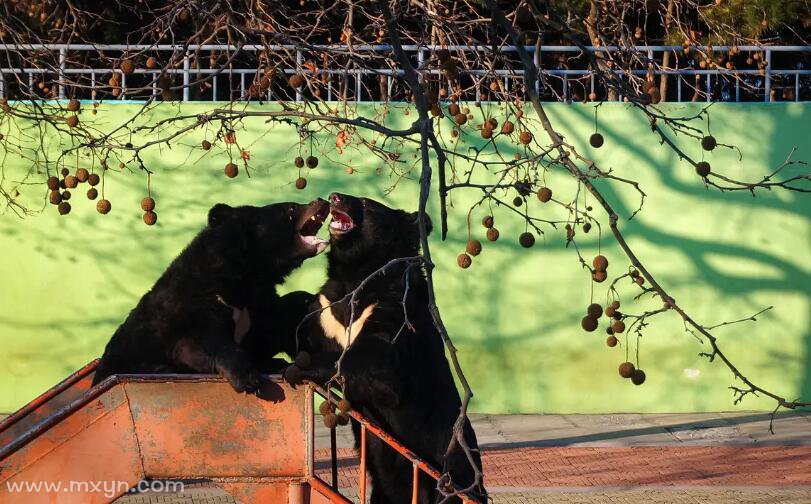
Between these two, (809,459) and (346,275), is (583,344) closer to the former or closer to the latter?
(809,459)

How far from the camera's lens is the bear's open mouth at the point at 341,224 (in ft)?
21.1

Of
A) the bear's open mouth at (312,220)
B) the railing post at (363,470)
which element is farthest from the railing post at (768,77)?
the railing post at (363,470)

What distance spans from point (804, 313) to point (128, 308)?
6941 millimetres

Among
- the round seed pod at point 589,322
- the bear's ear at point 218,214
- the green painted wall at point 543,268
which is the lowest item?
the green painted wall at point 543,268

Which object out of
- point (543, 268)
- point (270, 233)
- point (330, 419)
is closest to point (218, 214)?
point (270, 233)

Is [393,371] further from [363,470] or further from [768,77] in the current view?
[768,77]

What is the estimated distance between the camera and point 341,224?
6465mm

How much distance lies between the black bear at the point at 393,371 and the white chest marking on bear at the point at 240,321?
12.1 inches

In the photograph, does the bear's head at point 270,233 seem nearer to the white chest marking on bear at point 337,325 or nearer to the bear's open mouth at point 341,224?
the bear's open mouth at point 341,224

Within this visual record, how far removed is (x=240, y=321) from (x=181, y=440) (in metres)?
1.34

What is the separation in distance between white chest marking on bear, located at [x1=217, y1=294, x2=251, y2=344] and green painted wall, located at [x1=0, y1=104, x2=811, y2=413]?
A: 5.43 m

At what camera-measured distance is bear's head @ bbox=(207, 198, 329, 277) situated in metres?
6.35

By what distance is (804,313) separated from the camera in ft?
39.2

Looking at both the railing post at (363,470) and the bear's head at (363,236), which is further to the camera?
the bear's head at (363,236)
